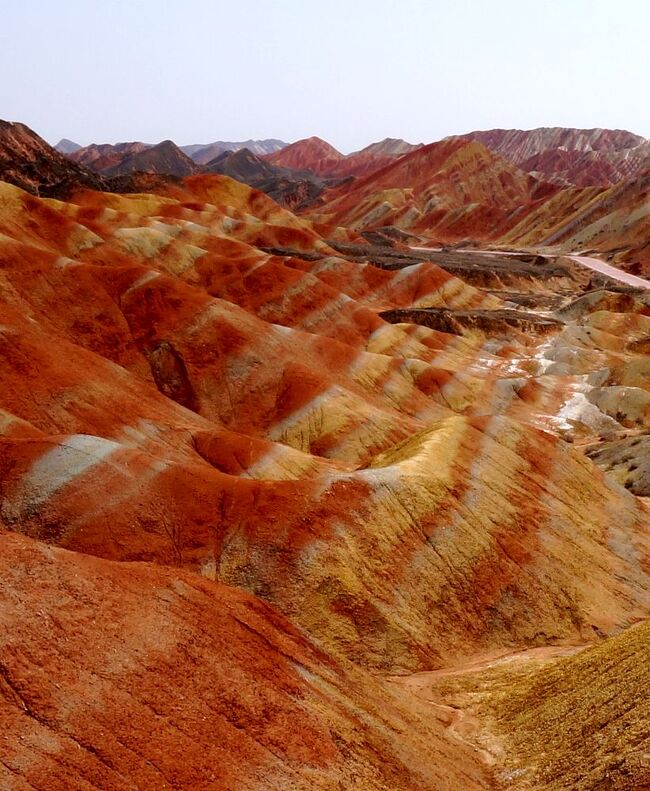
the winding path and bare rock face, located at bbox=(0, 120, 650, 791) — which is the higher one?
the winding path

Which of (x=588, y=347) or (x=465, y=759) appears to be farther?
(x=588, y=347)

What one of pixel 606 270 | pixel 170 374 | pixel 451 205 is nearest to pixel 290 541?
pixel 170 374

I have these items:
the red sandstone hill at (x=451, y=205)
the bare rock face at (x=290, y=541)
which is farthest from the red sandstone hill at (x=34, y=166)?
the red sandstone hill at (x=451, y=205)

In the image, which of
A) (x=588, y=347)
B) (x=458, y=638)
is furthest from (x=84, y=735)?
(x=588, y=347)

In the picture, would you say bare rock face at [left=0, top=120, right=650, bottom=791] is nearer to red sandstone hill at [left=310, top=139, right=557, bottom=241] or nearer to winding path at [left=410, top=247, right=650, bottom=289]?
Answer: winding path at [left=410, top=247, right=650, bottom=289]

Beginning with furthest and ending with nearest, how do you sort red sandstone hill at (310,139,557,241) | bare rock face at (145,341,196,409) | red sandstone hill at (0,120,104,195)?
red sandstone hill at (310,139,557,241), red sandstone hill at (0,120,104,195), bare rock face at (145,341,196,409)

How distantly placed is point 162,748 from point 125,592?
3.95 meters

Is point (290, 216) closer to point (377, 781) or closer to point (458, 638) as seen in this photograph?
point (458, 638)

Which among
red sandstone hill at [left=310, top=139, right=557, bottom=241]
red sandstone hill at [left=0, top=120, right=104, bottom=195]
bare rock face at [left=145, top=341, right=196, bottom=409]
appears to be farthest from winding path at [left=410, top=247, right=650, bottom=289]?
bare rock face at [left=145, top=341, right=196, bottom=409]

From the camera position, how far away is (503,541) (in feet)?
95.0

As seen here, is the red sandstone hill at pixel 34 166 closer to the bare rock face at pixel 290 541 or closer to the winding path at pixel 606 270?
the bare rock face at pixel 290 541

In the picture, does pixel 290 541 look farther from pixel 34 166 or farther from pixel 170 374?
pixel 34 166

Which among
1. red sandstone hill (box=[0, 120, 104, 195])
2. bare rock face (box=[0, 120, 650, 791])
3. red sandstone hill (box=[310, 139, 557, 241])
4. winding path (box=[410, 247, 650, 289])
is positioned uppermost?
red sandstone hill (box=[310, 139, 557, 241])

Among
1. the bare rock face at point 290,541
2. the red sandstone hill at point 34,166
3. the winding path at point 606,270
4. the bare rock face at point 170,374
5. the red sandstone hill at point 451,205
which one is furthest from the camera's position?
the red sandstone hill at point 451,205
